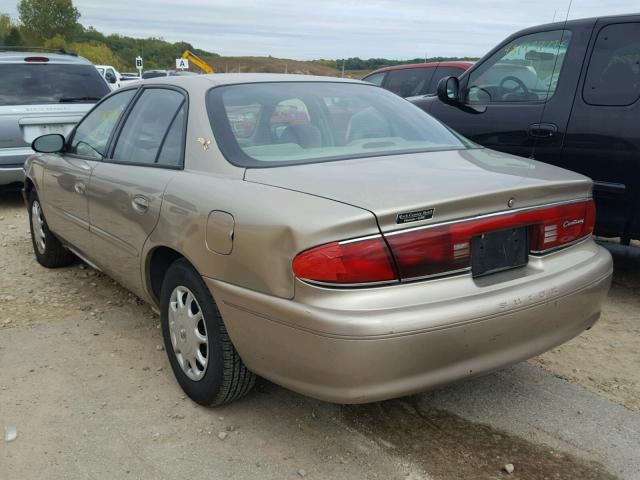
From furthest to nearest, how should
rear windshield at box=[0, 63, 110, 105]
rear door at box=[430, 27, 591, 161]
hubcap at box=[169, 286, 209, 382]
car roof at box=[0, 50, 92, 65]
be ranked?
1. car roof at box=[0, 50, 92, 65]
2. rear windshield at box=[0, 63, 110, 105]
3. rear door at box=[430, 27, 591, 161]
4. hubcap at box=[169, 286, 209, 382]

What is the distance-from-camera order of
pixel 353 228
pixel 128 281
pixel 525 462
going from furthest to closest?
pixel 128 281, pixel 525 462, pixel 353 228

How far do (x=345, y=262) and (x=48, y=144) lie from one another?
118 inches

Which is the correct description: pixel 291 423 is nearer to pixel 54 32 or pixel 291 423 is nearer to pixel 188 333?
pixel 188 333

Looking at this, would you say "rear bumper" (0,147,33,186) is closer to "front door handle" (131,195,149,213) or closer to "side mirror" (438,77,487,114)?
"front door handle" (131,195,149,213)

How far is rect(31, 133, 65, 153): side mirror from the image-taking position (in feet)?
14.5

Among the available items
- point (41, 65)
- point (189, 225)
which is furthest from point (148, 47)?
point (189, 225)

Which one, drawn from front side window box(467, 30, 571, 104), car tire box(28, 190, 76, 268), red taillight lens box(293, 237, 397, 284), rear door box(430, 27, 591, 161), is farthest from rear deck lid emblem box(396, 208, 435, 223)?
car tire box(28, 190, 76, 268)

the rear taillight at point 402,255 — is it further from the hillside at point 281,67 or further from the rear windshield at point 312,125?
the hillside at point 281,67

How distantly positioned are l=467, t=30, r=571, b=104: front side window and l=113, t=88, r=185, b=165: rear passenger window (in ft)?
9.23

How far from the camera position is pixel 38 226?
5.18 meters

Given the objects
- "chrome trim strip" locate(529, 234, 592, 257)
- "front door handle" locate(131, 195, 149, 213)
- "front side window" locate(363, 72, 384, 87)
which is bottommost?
"front side window" locate(363, 72, 384, 87)

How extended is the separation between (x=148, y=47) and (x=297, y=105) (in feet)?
306

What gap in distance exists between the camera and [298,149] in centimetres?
302

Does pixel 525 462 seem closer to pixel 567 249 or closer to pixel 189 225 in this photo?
pixel 567 249
